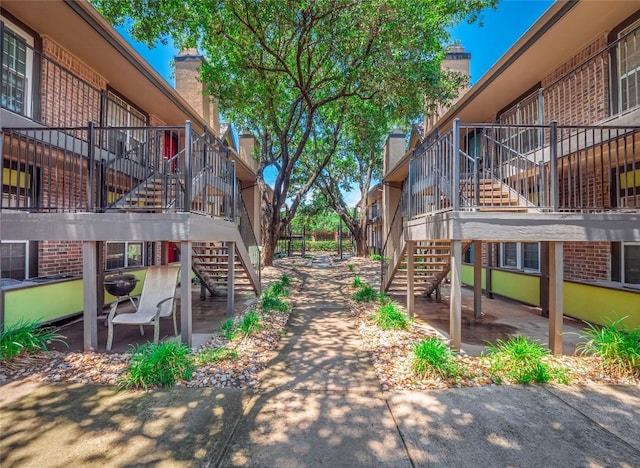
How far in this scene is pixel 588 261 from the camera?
7164 millimetres

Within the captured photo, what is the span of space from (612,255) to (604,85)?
338 cm

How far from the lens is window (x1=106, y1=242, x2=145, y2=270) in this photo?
28.0 ft

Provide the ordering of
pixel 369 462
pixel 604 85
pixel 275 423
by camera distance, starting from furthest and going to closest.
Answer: pixel 604 85, pixel 275 423, pixel 369 462

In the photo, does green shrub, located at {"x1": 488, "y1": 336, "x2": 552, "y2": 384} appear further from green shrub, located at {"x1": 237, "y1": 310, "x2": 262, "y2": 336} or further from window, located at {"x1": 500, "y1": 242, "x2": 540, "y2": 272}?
window, located at {"x1": 500, "y1": 242, "x2": 540, "y2": 272}

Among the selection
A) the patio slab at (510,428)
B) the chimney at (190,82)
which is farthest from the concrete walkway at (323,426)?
the chimney at (190,82)

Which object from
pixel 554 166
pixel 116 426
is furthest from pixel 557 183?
Answer: pixel 116 426

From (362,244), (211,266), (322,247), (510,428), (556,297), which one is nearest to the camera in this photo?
(510,428)

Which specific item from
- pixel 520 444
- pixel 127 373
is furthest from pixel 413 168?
pixel 127 373

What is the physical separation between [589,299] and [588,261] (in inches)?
55.5

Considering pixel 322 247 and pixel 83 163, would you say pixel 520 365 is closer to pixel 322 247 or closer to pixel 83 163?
pixel 83 163

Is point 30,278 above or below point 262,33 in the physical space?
below

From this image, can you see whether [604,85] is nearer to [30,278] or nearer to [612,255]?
[612,255]

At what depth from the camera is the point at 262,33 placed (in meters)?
8.47

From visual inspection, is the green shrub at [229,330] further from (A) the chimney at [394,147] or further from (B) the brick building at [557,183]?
(A) the chimney at [394,147]
